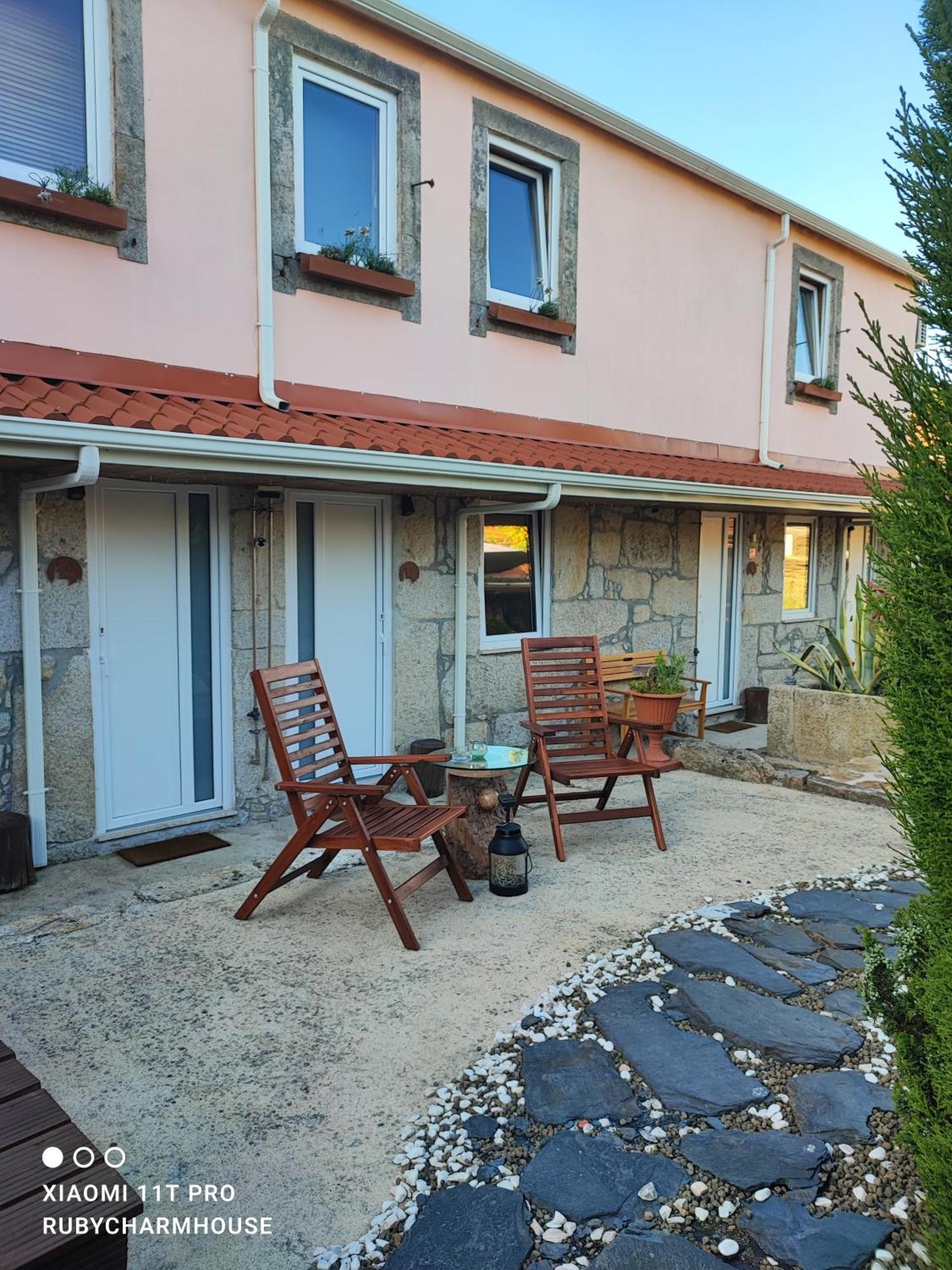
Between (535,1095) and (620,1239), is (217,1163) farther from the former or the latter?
(620,1239)

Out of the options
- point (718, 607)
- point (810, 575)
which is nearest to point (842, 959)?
point (718, 607)

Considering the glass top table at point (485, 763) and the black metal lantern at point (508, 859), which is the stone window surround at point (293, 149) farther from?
the black metal lantern at point (508, 859)

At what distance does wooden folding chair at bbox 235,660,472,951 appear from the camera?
3582 mm

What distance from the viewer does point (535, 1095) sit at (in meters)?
2.54

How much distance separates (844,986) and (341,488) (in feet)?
13.4

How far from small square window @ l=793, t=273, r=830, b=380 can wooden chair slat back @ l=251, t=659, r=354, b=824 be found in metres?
8.10

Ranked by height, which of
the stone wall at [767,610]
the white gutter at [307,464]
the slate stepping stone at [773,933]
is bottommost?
the slate stepping stone at [773,933]

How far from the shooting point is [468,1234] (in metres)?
2.01

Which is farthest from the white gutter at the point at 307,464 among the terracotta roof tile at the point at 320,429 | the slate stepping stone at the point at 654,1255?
the slate stepping stone at the point at 654,1255

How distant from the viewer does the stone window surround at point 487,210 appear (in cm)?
647

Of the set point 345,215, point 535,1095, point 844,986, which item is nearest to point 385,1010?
point 535,1095

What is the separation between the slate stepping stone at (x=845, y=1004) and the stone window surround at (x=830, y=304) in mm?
7989

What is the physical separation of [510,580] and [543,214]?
305 cm

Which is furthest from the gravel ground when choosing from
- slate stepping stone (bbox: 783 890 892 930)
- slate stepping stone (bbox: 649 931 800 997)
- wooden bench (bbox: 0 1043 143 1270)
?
slate stepping stone (bbox: 783 890 892 930)
